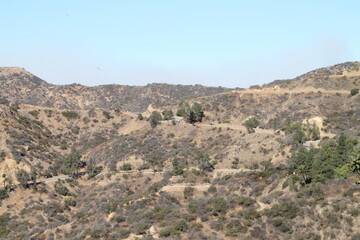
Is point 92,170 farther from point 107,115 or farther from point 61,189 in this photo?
point 107,115

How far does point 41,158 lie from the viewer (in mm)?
84625

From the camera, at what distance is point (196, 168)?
70938 millimetres

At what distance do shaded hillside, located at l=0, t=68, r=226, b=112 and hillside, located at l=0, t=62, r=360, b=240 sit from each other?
45837 millimetres

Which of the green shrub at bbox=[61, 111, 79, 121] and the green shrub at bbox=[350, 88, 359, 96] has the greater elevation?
the green shrub at bbox=[350, 88, 359, 96]

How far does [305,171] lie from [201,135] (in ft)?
157

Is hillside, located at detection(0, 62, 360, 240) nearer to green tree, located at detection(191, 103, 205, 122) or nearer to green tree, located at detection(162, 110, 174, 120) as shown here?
green tree, located at detection(191, 103, 205, 122)

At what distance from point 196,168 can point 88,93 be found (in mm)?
111713

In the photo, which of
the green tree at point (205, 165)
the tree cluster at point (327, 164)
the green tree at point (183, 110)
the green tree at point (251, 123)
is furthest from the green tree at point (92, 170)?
the tree cluster at point (327, 164)

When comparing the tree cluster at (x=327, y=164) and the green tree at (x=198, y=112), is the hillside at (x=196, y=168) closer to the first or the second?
the tree cluster at (x=327, y=164)

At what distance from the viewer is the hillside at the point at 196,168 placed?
3791cm

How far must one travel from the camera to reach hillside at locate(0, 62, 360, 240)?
37906 mm

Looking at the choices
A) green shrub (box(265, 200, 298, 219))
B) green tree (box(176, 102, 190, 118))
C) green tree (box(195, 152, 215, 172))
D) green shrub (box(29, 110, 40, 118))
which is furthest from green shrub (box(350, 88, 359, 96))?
green shrub (box(29, 110, 40, 118))

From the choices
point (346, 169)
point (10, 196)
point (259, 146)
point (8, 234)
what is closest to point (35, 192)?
point (10, 196)

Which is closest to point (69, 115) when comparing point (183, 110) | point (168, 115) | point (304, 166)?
point (168, 115)
